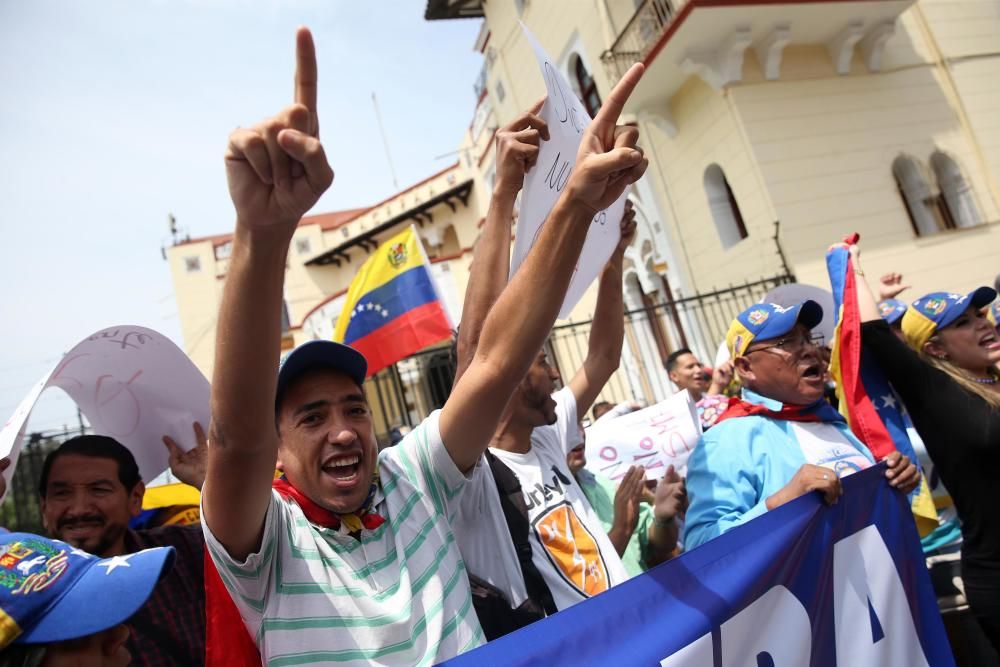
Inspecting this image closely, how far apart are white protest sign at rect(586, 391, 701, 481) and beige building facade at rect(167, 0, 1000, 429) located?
4609mm

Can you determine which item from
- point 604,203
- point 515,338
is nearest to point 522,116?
point 604,203

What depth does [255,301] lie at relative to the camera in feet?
3.76

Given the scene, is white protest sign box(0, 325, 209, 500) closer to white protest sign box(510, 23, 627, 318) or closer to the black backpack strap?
Result: the black backpack strap

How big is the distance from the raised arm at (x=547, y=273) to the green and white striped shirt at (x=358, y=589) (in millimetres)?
314

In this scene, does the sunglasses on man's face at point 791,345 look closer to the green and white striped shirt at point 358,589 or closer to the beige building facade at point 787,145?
the green and white striped shirt at point 358,589

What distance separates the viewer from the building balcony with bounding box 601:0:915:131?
935 cm

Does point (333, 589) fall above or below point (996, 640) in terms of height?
above

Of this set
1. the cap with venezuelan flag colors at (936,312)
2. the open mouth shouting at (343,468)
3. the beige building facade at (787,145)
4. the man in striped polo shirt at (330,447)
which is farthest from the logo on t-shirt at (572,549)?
the beige building facade at (787,145)

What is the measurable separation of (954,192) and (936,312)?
9.60 meters

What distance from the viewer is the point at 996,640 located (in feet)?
8.09

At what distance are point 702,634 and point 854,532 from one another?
0.85 metres

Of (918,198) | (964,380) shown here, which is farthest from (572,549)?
(918,198)

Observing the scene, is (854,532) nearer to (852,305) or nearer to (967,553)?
(967,553)

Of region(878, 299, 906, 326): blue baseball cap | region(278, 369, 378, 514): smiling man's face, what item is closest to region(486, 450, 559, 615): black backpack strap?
region(278, 369, 378, 514): smiling man's face
